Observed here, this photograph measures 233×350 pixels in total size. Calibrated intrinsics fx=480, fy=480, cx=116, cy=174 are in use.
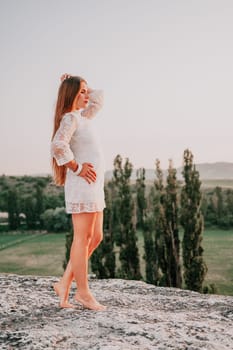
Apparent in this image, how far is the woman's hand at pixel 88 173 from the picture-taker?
5046mm

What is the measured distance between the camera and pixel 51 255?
117 ft

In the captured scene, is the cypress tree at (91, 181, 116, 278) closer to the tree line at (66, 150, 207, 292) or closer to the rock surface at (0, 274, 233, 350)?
the tree line at (66, 150, 207, 292)

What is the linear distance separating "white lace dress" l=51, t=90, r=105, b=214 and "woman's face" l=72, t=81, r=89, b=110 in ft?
0.42

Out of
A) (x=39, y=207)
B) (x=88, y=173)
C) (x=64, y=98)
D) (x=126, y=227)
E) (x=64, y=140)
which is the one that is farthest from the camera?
(x=39, y=207)

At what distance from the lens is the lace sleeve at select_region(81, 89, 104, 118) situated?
18.0ft

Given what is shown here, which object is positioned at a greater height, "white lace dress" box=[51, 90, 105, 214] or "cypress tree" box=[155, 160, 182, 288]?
"white lace dress" box=[51, 90, 105, 214]

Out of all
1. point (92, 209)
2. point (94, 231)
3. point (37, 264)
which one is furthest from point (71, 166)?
point (37, 264)

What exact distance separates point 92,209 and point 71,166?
530mm

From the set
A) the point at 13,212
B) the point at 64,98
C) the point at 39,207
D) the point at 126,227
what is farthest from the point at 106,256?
the point at 13,212

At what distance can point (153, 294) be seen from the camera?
23.0ft

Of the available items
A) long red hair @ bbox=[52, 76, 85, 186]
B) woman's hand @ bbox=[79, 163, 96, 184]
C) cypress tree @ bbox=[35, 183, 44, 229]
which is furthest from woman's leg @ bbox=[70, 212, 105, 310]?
cypress tree @ bbox=[35, 183, 44, 229]

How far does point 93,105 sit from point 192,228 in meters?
16.2

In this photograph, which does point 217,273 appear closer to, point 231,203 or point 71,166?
point 231,203

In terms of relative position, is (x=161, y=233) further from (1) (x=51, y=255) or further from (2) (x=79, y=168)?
(2) (x=79, y=168)
